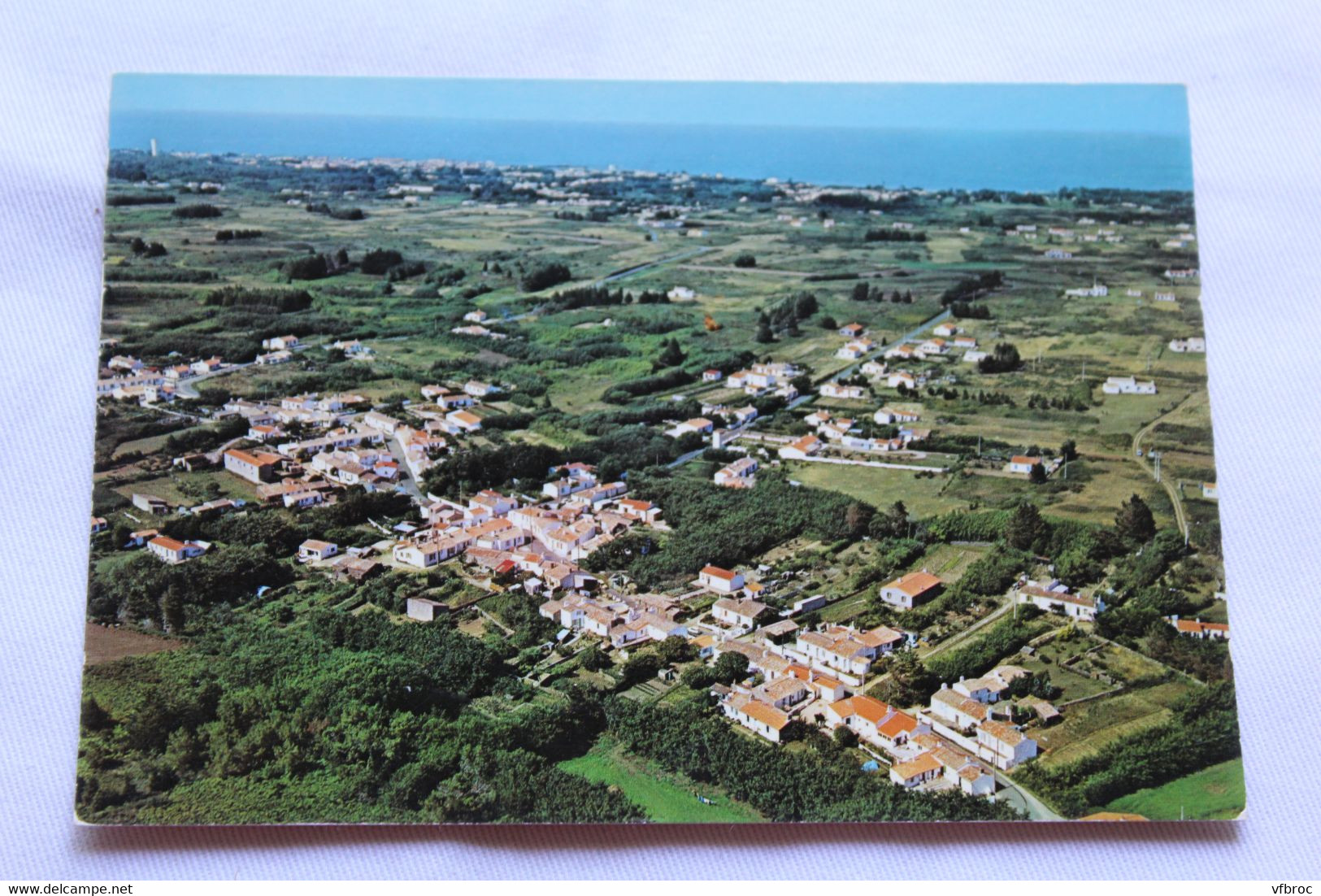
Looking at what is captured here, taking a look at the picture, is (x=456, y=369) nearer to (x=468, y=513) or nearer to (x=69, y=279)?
(x=468, y=513)

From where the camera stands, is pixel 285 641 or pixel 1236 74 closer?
pixel 285 641

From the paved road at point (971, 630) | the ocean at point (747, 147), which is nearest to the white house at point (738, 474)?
the paved road at point (971, 630)

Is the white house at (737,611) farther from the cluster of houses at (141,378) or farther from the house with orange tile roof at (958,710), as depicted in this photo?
Answer: the cluster of houses at (141,378)

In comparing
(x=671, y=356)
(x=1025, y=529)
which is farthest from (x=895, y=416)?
(x=671, y=356)

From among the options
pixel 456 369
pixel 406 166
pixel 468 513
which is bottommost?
pixel 468 513

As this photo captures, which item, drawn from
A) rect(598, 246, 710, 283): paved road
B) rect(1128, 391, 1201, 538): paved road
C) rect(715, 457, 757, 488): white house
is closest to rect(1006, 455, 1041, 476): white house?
rect(1128, 391, 1201, 538): paved road

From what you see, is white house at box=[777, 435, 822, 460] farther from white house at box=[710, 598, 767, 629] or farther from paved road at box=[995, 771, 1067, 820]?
paved road at box=[995, 771, 1067, 820]

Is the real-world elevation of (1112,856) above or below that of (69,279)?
below

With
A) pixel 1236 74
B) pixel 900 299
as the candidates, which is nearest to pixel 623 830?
pixel 900 299
